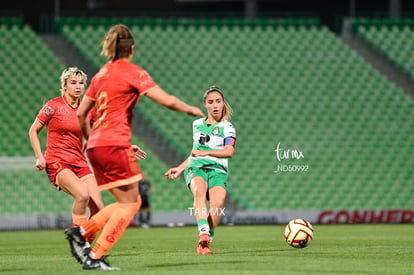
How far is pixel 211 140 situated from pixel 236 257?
1.67m

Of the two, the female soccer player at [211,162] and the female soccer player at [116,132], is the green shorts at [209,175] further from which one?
the female soccer player at [116,132]

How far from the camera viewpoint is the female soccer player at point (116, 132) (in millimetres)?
7574

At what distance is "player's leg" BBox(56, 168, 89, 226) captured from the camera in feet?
32.4

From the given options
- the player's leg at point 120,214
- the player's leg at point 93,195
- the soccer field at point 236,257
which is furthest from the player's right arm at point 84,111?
the player's leg at point 93,195

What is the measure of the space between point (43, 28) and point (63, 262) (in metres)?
19.1

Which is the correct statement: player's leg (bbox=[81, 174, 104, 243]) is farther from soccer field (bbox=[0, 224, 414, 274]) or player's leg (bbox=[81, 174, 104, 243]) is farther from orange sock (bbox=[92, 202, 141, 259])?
orange sock (bbox=[92, 202, 141, 259])

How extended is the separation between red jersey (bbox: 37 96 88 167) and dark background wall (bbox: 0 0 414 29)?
17.6m

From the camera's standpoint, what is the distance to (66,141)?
10477mm

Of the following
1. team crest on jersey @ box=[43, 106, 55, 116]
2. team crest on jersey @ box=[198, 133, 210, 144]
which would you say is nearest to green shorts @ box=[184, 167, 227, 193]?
team crest on jersey @ box=[198, 133, 210, 144]

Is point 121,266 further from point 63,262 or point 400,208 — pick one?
point 400,208

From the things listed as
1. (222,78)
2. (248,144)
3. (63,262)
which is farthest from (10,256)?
(222,78)

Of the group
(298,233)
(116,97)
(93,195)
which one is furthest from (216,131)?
(116,97)

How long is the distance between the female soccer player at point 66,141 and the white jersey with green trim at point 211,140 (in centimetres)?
137

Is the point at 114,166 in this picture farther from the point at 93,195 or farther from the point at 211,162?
the point at 211,162
